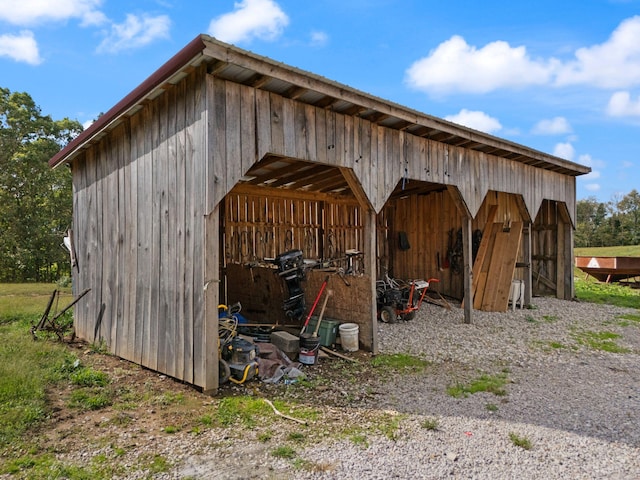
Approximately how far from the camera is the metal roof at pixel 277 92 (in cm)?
359

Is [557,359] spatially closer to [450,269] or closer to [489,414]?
[489,414]

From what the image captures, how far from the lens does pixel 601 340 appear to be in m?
6.09

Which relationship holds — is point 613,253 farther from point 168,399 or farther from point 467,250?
point 168,399

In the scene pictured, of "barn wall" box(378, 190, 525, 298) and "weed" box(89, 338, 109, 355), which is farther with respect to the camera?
"barn wall" box(378, 190, 525, 298)

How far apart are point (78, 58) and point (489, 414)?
7875 mm

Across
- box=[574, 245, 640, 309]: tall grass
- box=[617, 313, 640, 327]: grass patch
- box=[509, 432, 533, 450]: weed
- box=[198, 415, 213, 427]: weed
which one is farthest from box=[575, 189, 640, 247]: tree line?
box=[198, 415, 213, 427]: weed

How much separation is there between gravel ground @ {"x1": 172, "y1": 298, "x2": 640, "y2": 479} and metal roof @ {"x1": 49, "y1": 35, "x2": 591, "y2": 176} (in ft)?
9.97

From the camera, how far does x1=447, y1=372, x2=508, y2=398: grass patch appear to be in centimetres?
380

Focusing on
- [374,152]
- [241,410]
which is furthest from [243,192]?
[241,410]

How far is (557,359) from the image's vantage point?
5.06 m

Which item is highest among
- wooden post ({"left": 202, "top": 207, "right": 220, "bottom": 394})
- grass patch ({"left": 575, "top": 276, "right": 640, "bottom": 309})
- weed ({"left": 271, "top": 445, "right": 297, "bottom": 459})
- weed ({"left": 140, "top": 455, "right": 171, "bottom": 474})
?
wooden post ({"left": 202, "top": 207, "right": 220, "bottom": 394})

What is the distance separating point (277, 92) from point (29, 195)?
16802 mm

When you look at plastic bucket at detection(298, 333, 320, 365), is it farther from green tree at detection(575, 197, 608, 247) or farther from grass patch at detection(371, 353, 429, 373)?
green tree at detection(575, 197, 608, 247)

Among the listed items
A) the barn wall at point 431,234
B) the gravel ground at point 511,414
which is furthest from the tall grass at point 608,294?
the gravel ground at point 511,414
